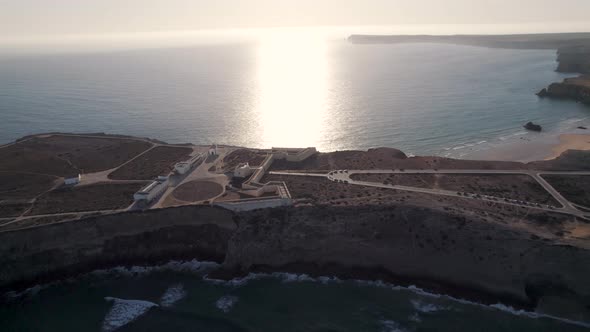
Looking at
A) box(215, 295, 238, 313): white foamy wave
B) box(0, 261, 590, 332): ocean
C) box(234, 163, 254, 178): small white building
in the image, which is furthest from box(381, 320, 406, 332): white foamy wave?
box(234, 163, 254, 178): small white building

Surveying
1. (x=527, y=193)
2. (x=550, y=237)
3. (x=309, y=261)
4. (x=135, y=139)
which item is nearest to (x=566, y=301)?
(x=550, y=237)

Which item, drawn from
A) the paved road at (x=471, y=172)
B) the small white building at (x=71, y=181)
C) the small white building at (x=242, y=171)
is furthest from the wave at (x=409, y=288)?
the small white building at (x=71, y=181)

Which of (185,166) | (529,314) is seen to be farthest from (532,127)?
(185,166)

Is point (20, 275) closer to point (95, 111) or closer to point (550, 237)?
point (550, 237)

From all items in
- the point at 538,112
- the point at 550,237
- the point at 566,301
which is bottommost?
the point at 566,301

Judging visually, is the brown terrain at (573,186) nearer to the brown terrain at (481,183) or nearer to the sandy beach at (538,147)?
the brown terrain at (481,183)

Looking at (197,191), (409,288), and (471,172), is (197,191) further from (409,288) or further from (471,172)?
(471,172)
